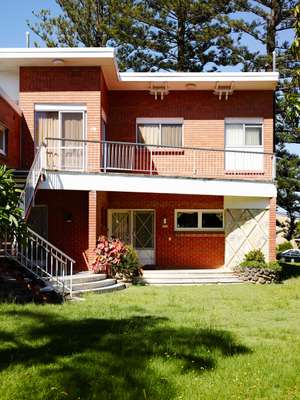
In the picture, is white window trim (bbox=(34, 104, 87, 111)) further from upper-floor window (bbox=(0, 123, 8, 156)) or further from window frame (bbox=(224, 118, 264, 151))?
window frame (bbox=(224, 118, 264, 151))

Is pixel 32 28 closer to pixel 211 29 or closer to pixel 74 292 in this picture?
pixel 211 29

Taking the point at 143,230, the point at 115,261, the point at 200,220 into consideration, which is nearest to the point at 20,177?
the point at 115,261

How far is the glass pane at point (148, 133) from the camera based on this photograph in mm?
21562

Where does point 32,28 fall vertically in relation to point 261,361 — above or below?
above

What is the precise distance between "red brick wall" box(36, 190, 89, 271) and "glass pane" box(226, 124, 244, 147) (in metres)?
6.32

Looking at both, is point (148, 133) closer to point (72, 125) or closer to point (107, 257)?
point (72, 125)

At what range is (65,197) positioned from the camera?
1931 centimetres

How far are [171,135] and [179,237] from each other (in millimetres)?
4117

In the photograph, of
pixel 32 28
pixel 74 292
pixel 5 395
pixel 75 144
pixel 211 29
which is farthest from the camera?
pixel 32 28

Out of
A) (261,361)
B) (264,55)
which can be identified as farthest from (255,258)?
(264,55)

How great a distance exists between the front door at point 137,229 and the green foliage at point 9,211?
9.16m

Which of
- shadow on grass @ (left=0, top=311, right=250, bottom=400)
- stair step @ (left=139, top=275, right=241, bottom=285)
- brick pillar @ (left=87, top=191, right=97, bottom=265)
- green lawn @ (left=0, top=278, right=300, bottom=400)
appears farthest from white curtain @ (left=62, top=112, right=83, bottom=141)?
shadow on grass @ (left=0, top=311, right=250, bottom=400)

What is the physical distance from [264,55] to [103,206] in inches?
578

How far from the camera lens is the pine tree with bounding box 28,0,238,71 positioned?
29297mm
